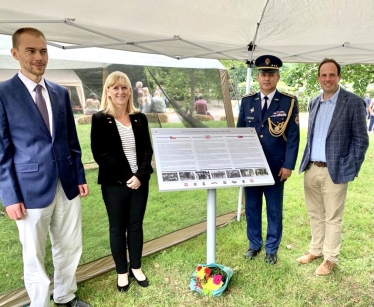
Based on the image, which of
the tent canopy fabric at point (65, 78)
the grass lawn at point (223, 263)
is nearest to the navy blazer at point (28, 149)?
the tent canopy fabric at point (65, 78)

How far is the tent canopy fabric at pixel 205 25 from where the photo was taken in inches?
72.8

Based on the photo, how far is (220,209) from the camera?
3.93 metres

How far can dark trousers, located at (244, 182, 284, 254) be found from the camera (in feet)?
9.09

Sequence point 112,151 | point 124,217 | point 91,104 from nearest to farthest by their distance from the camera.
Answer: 1. point 112,151
2. point 124,217
3. point 91,104

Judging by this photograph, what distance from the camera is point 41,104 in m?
1.79

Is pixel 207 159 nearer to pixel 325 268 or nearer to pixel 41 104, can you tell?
pixel 41 104

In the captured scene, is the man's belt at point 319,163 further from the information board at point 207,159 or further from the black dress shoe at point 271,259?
the black dress shoe at point 271,259

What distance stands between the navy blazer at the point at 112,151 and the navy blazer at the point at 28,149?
0.28 metres

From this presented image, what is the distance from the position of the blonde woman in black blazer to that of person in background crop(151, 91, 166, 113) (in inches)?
45.9

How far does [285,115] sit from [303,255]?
139 cm

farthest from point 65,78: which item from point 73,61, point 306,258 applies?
point 306,258

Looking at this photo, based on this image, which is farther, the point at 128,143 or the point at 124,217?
the point at 124,217

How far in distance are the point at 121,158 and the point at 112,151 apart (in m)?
0.08

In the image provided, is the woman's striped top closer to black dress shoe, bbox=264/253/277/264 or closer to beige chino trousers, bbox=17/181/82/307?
beige chino trousers, bbox=17/181/82/307
